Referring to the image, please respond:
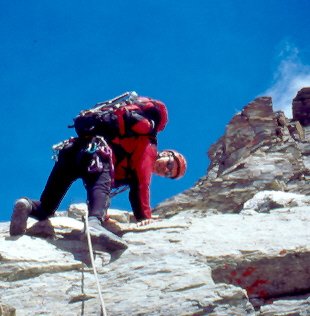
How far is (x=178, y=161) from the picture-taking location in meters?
9.99

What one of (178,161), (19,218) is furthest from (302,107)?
(19,218)

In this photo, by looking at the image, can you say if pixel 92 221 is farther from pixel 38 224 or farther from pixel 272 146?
pixel 272 146

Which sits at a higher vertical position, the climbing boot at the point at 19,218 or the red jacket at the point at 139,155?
the red jacket at the point at 139,155

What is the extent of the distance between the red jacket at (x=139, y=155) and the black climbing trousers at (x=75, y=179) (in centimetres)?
52

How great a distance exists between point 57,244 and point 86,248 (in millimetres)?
481

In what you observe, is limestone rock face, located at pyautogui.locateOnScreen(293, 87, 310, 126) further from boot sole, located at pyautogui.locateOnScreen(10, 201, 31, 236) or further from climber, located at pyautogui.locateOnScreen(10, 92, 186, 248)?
boot sole, located at pyautogui.locateOnScreen(10, 201, 31, 236)

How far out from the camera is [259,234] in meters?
7.89

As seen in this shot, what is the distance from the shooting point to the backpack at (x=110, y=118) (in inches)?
357

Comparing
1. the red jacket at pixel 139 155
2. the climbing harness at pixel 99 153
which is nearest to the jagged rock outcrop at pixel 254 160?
the red jacket at pixel 139 155

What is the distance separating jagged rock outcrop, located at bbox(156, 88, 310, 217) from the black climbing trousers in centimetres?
737

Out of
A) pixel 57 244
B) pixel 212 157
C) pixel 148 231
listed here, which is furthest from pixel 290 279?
pixel 212 157

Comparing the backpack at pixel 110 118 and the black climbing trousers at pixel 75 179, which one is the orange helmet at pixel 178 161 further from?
the black climbing trousers at pixel 75 179

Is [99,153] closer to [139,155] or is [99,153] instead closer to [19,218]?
[139,155]

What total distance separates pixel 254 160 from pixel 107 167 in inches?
652
